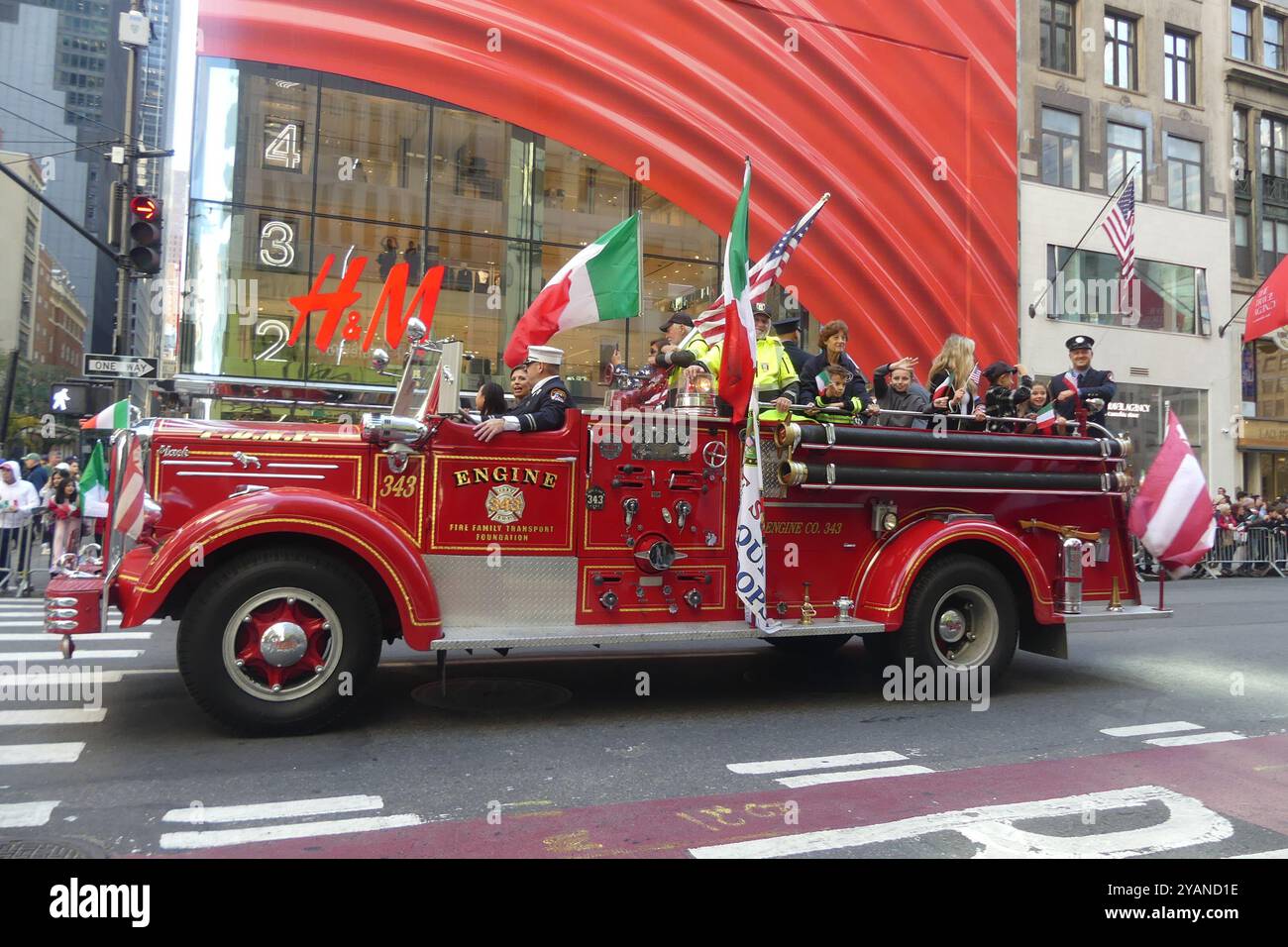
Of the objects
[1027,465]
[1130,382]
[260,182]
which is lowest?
[1027,465]

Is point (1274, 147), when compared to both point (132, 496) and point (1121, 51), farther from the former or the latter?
point (132, 496)

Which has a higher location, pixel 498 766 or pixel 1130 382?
pixel 1130 382

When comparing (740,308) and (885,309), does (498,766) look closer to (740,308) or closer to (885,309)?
(740,308)

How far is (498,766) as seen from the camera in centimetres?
479

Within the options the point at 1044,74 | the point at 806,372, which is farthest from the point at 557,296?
the point at 1044,74

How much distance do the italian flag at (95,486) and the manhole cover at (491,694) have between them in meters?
4.13

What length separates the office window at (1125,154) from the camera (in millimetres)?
25891

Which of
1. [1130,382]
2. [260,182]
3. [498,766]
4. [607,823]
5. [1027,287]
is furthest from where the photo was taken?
[1130,382]

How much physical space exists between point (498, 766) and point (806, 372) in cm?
390

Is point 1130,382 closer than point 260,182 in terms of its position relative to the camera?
No

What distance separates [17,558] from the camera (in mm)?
12695

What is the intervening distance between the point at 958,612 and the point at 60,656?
23.0 ft

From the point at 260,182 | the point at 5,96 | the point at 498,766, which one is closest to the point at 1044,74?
the point at 260,182
